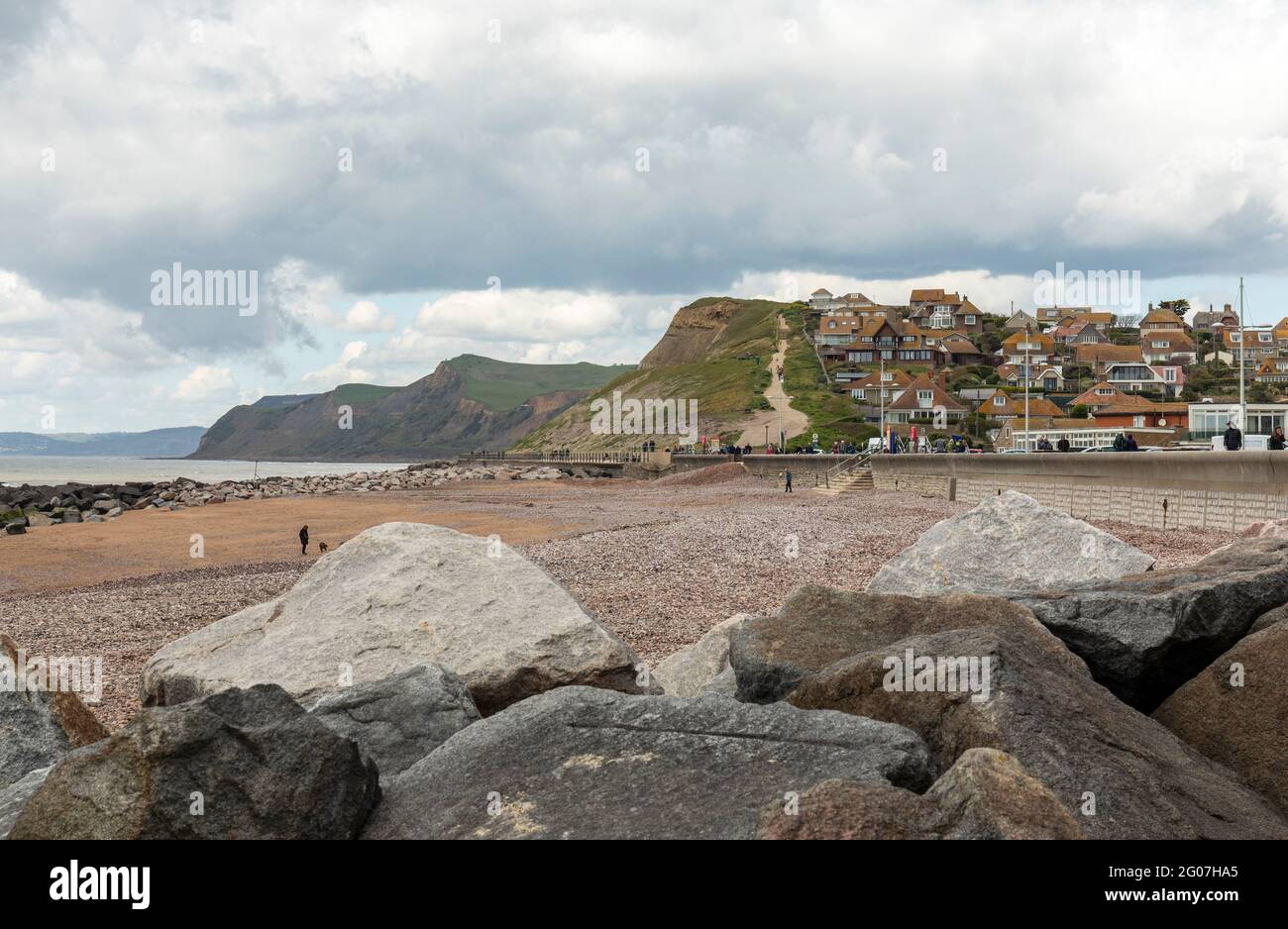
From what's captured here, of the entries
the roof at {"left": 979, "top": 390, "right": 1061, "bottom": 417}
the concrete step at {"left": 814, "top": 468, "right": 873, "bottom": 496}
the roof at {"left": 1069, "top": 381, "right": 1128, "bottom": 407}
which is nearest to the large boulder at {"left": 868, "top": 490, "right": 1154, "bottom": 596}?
the concrete step at {"left": 814, "top": 468, "right": 873, "bottom": 496}

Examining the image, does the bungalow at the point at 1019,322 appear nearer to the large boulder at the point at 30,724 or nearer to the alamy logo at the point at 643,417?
the alamy logo at the point at 643,417

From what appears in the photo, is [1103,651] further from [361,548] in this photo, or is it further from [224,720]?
[361,548]

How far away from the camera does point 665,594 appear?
53.4ft

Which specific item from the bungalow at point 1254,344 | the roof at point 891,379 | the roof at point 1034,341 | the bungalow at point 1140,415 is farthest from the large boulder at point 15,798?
the bungalow at point 1254,344

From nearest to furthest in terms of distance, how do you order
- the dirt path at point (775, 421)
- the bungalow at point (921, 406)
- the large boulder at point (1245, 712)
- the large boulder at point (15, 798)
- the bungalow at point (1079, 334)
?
the large boulder at point (15, 798) → the large boulder at point (1245, 712) → the dirt path at point (775, 421) → the bungalow at point (921, 406) → the bungalow at point (1079, 334)

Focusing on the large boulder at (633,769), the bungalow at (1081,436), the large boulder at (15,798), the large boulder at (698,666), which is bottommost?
the large boulder at (698,666)

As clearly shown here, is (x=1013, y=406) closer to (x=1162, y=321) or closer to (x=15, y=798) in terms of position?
(x=1162, y=321)

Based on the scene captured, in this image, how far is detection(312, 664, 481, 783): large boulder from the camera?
19.8ft

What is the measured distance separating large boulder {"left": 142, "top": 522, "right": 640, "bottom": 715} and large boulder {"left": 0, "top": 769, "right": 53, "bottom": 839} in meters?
2.37

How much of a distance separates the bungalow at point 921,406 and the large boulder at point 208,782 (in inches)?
4872

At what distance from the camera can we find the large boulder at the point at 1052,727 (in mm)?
4582
